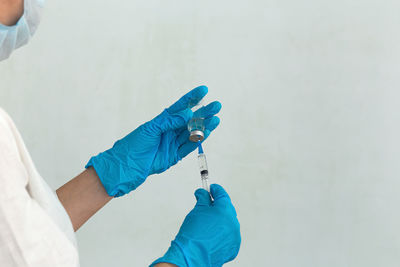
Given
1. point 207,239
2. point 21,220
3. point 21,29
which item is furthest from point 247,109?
point 21,220

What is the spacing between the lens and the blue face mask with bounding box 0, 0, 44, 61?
1.00 m

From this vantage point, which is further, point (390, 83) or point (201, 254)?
point (390, 83)

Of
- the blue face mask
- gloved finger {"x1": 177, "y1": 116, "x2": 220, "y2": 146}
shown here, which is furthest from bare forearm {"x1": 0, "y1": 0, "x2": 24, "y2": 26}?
gloved finger {"x1": 177, "y1": 116, "x2": 220, "y2": 146}

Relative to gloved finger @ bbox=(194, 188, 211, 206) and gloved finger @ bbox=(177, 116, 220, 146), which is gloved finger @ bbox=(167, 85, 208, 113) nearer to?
gloved finger @ bbox=(177, 116, 220, 146)

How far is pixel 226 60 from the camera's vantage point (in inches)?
66.8

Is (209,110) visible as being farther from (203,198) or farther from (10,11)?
(10,11)

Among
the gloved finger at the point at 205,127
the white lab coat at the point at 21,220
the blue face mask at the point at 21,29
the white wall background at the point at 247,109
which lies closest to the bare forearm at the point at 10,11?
the blue face mask at the point at 21,29

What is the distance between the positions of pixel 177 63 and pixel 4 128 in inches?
47.3

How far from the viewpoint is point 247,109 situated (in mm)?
1676

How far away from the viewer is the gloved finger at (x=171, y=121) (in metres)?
1.29

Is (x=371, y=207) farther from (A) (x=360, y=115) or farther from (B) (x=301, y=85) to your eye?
(B) (x=301, y=85)

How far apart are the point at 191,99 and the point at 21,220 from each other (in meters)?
0.80

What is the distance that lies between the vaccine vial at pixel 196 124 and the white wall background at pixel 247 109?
327mm

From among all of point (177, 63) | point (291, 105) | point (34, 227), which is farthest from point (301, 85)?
point (34, 227)
